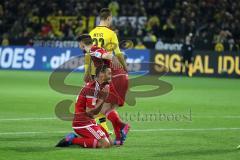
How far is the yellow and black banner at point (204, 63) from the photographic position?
108ft

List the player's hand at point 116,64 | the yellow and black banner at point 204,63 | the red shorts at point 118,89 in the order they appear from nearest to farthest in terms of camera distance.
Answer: the red shorts at point 118,89, the player's hand at point 116,64, the yellow and black banner at point 204,63

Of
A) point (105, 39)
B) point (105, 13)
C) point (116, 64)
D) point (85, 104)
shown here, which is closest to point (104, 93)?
point (85, 104)

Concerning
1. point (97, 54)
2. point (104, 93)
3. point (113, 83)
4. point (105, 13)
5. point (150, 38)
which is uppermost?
point (105, 13)

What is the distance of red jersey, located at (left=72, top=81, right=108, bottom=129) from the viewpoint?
11352mm

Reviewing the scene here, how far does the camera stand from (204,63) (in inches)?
1344

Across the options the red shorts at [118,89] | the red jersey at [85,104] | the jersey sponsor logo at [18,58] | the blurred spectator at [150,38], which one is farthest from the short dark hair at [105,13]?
the jersey sponsor logo at [18,58]

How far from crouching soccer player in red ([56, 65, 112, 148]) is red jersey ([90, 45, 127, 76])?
14cm

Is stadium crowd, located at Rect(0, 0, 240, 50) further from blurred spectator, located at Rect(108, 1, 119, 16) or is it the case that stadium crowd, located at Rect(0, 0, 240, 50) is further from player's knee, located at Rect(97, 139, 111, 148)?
player's knee, located at Rect(97, 139, 111, 148)

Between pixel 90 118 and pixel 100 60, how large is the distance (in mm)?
1070

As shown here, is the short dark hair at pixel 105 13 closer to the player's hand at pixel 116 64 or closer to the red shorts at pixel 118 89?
the player's hand at pixel 116 64

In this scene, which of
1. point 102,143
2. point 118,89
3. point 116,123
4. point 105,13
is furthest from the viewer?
point 105,13

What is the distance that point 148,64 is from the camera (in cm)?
3419

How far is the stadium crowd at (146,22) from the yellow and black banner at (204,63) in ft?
3.39

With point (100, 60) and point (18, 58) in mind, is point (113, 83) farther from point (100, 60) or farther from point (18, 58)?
point (18, 58)
